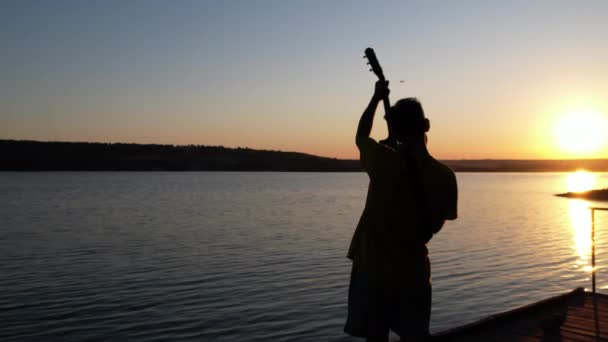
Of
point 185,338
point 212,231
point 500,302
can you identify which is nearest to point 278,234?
point 212,231

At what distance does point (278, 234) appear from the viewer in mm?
31922

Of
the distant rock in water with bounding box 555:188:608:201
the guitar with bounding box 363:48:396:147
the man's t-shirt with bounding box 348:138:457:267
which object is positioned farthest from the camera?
the distant rock in water with bounding box 555:188:608:201

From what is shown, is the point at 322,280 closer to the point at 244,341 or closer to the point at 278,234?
the point at 244,341

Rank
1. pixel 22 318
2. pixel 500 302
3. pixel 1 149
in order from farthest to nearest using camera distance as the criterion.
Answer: pixel 1 149, pixel 500 302, pixel 22 318

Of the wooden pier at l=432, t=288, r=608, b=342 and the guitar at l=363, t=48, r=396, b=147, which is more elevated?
the guitar at l=363, t=48, r=396, b=147

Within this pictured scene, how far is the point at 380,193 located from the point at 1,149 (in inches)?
8795

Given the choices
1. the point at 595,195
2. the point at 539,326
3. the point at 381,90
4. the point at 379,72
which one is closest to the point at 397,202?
the point at 381,90

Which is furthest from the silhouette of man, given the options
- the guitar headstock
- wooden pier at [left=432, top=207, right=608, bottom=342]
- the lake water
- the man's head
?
the lake water

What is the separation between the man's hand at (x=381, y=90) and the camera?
3.66 m

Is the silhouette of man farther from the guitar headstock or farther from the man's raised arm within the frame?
the guitar headstock

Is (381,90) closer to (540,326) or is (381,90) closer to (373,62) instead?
(373,62)

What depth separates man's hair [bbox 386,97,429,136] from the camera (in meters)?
3.67

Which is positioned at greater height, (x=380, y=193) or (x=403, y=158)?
(x=403, y=158)

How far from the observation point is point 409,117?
3676mm
